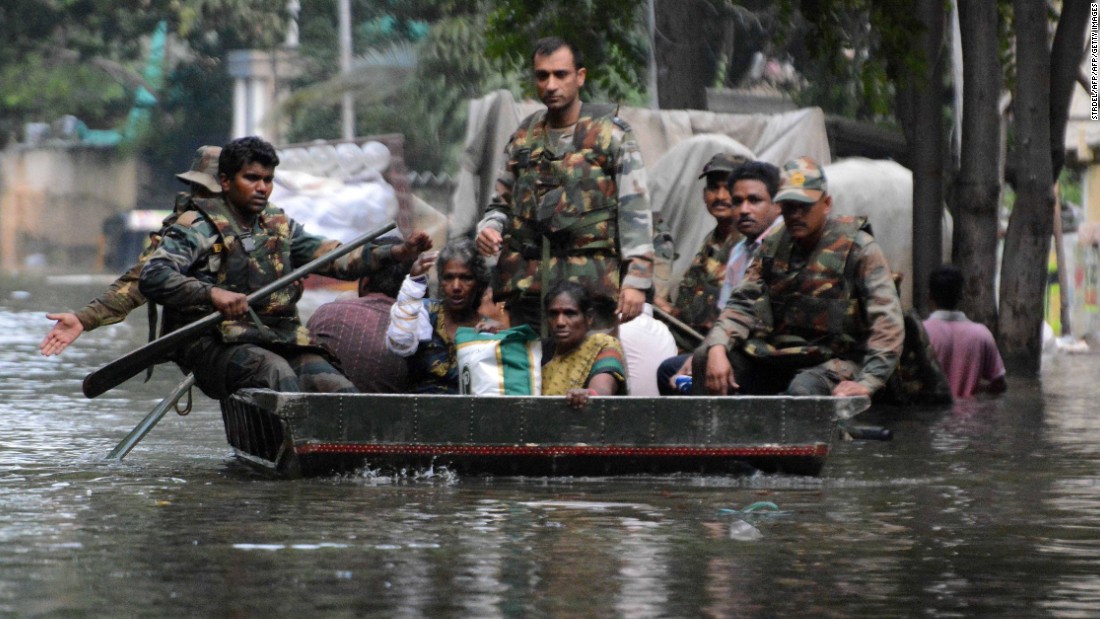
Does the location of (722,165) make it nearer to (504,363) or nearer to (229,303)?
(504,363)

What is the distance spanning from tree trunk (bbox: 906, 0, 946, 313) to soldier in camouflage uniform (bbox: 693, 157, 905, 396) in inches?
262

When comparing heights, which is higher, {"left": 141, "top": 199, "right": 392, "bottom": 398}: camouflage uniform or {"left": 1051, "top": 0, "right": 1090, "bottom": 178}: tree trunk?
{"left": 1051, "top": 0, "right": 1090, "bottom": 178}: tree trunk

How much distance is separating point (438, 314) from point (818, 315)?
1780 millimetres

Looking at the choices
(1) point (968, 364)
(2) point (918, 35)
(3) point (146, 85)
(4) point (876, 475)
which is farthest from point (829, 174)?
(3) point (146, 85)

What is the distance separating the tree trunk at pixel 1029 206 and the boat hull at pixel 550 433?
26.6ft

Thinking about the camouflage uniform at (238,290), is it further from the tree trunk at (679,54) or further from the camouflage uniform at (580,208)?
A: the tree trunk at (679,54)

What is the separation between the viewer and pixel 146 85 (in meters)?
50.9

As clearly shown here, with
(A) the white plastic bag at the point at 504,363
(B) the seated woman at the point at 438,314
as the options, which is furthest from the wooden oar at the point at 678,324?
(A) the white plastic bag at the point at 504,363

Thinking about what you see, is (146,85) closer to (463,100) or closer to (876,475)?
(463,100)

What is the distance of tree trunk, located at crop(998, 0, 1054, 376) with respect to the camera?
15.8 meters

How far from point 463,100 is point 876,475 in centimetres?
2999

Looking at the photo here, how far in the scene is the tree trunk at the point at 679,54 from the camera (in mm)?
18391

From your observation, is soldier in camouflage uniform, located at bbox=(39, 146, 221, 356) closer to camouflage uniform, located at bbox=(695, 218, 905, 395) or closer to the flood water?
the flood water

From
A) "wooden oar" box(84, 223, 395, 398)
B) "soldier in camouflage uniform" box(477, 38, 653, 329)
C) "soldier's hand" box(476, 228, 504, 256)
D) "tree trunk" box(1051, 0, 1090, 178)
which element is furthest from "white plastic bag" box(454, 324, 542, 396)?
"tree trunk" box(1051, 0, 1090, 178)
